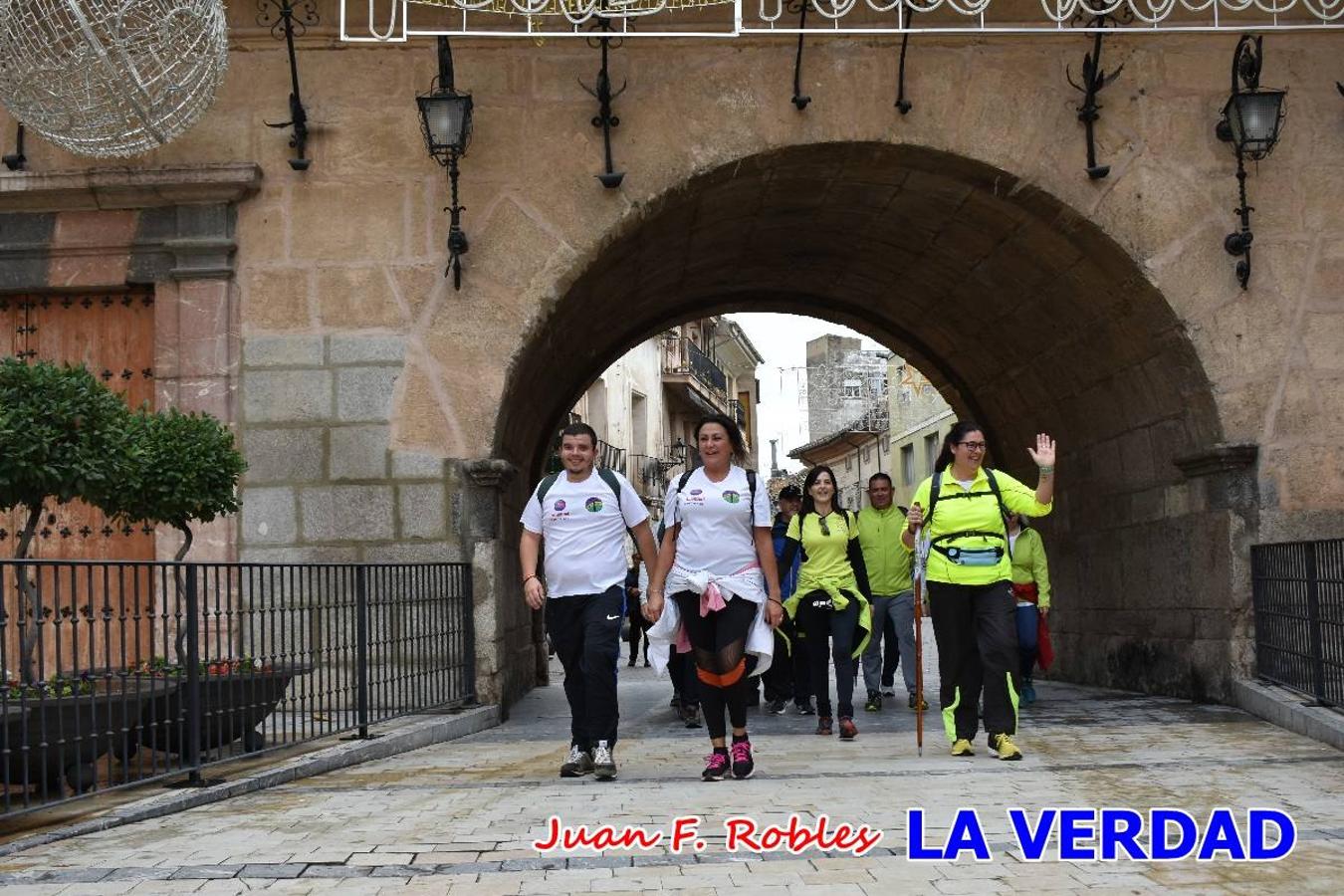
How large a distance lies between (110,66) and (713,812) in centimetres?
536

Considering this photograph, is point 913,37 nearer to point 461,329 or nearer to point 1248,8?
point 1248,8

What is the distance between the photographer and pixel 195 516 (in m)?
8.20

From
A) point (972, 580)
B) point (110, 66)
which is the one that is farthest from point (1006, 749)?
point (110, 66)

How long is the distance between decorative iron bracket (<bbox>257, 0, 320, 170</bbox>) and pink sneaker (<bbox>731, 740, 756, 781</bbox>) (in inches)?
206

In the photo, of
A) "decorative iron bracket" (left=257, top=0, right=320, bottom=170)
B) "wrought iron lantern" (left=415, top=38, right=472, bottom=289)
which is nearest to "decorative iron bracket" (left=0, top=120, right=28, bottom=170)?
"decorative iron bracket" (left=257, top=0, right=320, bottom=170)

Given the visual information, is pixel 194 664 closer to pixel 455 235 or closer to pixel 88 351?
pixel 455 235

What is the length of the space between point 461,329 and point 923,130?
3.25 m

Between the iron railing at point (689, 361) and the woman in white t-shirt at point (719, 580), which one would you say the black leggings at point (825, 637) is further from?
the iron railing at point (689, 361)

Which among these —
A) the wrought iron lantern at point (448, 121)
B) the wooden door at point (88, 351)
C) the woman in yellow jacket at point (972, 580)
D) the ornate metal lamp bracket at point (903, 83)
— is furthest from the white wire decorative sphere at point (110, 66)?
the woman in yellow jacket at point (972, 580)

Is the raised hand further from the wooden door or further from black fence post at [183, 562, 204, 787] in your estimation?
the wooden door

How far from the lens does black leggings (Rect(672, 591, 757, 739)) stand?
7164 millimetres

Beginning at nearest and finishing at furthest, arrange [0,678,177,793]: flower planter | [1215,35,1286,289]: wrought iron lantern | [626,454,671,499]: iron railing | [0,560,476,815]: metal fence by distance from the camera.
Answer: [0,678,177,793]: flower planter → [0,560,476,815]: metal fence → [1215,35,1286,289]: wrought iron lantern → [626,454,671,499]: iron railing

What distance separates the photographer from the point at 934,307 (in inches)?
556

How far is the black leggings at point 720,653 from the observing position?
7164mm
